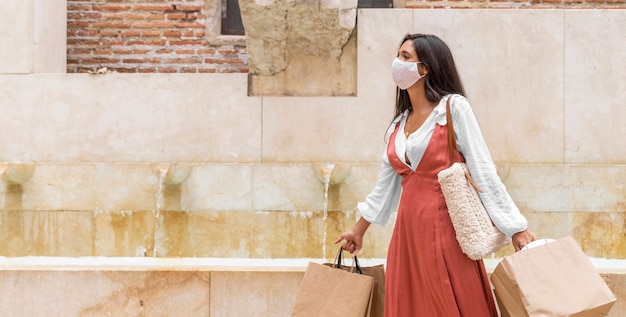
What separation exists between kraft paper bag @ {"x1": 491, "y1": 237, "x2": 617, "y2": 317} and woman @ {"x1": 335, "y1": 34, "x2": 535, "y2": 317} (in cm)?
9

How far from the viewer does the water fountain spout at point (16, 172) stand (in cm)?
556

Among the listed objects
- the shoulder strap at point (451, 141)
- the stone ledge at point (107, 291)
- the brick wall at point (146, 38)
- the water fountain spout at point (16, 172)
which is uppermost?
the brick wall at point (146, 38)

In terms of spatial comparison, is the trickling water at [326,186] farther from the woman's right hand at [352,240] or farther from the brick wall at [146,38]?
the brick wall at [146,38]

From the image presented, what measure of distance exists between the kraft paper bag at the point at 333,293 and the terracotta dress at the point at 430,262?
142mm

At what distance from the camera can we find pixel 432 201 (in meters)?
2.64

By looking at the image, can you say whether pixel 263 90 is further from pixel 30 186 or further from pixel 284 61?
pixel 30 186

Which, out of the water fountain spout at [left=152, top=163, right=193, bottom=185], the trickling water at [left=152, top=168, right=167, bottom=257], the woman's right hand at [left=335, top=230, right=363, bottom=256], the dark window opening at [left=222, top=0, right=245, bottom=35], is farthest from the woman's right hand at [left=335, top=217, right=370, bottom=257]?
the dark window opening at [left=222, top=0, right=245, bottom=35]

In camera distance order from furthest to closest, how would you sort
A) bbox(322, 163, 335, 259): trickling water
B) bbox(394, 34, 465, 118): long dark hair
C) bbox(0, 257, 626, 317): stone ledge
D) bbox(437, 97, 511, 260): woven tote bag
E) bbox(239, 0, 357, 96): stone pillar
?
bbox(239, 0, 357, 96): stone pillar → bbox(322, 163, 335, 259): trickling water → bbox(0, 257, 626, 317): stone ledge → bbox(394, 34, 465, 118): long dark hair → bbox(437, 97, 511, 260): woven tote bag

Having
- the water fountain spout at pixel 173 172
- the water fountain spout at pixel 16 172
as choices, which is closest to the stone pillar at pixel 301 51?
the water fountain spout at pixel 173 172

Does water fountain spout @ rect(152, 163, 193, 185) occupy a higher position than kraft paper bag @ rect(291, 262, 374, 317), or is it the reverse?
water fountain spout @ rect(152, 163, 193, 185)

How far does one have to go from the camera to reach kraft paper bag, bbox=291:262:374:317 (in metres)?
2.85

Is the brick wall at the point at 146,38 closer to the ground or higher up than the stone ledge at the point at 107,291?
higher up

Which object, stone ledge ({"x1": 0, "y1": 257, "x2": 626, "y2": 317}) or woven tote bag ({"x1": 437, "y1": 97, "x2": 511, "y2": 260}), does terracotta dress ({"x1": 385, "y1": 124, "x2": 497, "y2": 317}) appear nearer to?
woven tote bag ({"x1": 437, "y1": 97, "x2": 511, "y2": 260})

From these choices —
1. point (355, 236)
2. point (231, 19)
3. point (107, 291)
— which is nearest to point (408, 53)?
point (355, 236)
